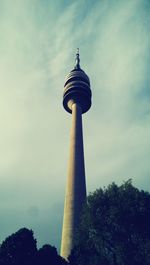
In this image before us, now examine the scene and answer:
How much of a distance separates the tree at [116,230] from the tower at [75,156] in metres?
9.79

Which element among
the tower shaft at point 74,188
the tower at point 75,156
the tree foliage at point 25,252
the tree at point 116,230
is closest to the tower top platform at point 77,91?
the tower at point 75,156

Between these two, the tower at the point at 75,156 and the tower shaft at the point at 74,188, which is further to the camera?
the tower at the point at 75,156

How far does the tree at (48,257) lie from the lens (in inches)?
1132

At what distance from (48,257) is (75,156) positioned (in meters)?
23.1

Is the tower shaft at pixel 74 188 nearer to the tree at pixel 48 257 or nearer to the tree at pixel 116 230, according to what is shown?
the tree at pixel 116 230

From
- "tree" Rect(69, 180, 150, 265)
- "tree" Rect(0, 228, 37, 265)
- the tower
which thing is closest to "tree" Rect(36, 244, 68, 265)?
"tree" Rect(0, 228, 37, 265)

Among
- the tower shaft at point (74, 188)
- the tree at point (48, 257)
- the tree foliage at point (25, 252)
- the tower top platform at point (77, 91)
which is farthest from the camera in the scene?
the tower top platform at point (77, 91)

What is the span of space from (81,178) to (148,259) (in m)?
21.7

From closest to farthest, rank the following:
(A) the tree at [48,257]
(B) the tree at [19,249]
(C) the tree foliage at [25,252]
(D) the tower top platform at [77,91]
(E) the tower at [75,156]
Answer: (B) the tree at [19,249] → (C) the tree foliage at [25,252] → (A) the tree at [48,257] → (E) the tower at [75,156] → (D) the tower top platform at [77,91]

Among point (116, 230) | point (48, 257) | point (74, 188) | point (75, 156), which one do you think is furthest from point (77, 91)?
point (48, 257)

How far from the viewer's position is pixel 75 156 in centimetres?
5069

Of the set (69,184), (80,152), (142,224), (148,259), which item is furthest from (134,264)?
(80,152)

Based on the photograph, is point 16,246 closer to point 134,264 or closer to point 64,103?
point 134,264

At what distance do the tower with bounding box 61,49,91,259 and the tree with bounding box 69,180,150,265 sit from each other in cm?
979
